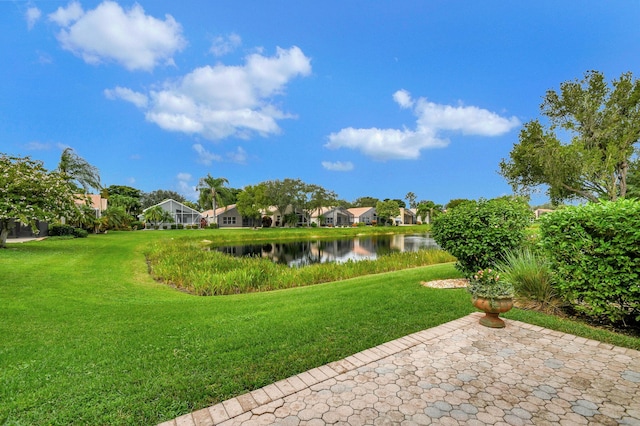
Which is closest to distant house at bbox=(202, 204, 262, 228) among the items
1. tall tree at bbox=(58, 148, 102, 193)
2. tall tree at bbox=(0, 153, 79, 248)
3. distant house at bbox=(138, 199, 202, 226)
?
distant house at bbox=(138, 199, 202, 226)

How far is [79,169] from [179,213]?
15119mm

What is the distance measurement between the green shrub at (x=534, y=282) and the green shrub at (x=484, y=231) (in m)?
0.60

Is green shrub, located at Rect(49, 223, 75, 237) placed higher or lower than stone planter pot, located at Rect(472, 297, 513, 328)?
higher

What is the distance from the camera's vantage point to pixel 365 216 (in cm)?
6203

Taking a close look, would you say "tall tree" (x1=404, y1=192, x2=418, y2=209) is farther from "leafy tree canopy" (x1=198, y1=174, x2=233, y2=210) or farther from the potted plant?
the potted plant

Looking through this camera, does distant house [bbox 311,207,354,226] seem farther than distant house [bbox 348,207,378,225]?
No

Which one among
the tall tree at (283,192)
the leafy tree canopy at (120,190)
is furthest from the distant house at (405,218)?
the leafy tree canopy at (120,190)

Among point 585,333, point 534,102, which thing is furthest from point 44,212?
point 534,102

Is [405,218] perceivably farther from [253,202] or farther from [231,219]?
[231,219]

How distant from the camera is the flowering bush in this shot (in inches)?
171

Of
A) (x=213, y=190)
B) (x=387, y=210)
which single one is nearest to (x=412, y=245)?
(x=213, y=190)

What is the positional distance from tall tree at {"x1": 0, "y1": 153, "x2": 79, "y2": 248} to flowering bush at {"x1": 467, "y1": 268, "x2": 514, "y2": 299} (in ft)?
54.5

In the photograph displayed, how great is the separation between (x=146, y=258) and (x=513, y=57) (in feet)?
78.8

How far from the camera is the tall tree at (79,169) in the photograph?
27031mm
